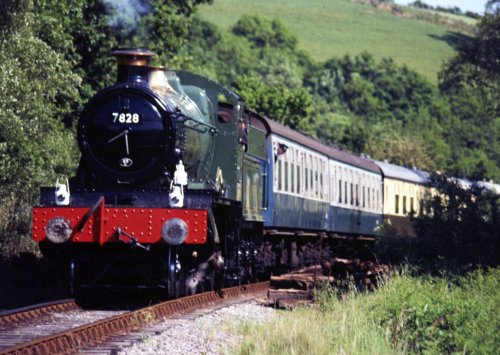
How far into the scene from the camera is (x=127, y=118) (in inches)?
599

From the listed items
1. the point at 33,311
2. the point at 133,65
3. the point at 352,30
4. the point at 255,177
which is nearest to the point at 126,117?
the point at 133,65

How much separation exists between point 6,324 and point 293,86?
82.3 m

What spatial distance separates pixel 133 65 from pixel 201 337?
5.04 m

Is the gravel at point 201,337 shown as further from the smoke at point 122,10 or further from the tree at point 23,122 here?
the smoke at point 122,10

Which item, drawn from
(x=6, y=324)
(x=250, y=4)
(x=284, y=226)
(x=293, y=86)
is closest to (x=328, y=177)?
(x=284, y=226)

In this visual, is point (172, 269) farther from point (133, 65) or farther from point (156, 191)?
point (133, 65)

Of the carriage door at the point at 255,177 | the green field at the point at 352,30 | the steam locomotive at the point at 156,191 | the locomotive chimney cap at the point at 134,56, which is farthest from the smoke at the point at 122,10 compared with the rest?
the green field at the point at 352,30

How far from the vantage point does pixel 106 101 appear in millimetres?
15336

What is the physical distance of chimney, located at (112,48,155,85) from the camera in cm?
1562

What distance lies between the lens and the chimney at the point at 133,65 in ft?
51.2

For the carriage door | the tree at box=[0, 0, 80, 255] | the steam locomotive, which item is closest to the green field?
the tree at box=[0, 0, 80, 255]

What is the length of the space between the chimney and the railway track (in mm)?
3249

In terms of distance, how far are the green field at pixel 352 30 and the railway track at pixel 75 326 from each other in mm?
90702

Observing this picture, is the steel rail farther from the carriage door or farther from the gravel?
the carriage door
